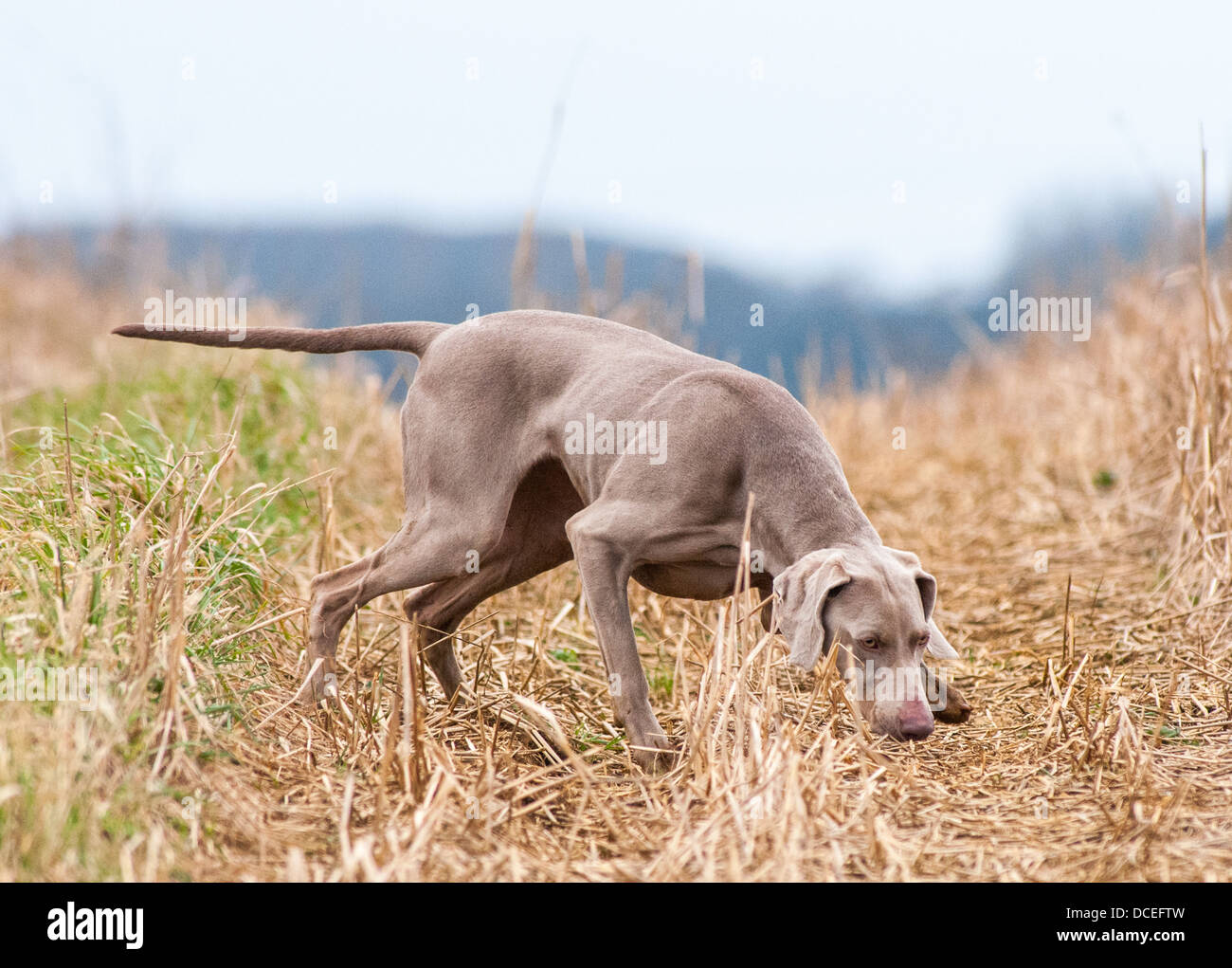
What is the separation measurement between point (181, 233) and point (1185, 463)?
6.99 metres

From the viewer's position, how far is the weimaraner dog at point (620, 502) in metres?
2.95

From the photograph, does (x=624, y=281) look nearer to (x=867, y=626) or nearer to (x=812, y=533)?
(x=812, y=533)

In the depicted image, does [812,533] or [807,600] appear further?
[812,533]

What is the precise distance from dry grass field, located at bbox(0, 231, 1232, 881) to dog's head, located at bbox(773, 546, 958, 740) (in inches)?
3.6

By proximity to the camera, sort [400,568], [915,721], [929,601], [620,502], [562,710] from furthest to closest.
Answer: [562,710] → [400,568] → [620,502] → [929,601] → [915,721]

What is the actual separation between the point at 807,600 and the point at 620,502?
1.95ft

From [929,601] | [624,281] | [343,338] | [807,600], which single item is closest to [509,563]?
[343,338]

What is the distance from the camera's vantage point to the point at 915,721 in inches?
111

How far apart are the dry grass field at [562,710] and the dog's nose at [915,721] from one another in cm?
11

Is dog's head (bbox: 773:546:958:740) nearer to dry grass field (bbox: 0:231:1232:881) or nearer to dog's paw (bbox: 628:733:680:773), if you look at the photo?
dry grass field (bbox: 0:231:1232:881)

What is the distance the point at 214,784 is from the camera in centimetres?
251

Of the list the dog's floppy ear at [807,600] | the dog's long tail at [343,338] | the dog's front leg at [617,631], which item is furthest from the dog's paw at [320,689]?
the dog's floppy ear at [807,600]
